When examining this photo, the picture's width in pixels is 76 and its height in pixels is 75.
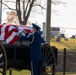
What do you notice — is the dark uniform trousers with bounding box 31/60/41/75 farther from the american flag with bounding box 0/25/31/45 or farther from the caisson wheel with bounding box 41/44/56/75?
the american flag with bounding box 0/25/31/45

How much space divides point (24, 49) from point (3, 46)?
961mm

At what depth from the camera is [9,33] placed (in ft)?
39.0

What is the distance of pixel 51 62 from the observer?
Answer: 13.4 metres

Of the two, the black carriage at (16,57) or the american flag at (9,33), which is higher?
the american flag at (9,33)

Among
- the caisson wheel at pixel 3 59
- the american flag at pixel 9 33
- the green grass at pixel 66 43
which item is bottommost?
the green grass at pixel 66 43

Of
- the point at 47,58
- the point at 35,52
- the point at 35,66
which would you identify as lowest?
the point at 35,66

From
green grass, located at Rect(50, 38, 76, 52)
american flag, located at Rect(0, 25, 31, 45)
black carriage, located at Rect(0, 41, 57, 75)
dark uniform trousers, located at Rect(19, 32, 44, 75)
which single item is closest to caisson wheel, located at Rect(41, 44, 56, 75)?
black carriage, located at Rect(0, 41, 57, 75)

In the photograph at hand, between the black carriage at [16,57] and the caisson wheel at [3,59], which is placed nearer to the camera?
the caisson wheel at [3,59]

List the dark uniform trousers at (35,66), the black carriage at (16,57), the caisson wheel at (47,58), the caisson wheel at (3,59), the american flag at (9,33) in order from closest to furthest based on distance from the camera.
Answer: the caisson wheel at (3,59) < the black carriage at (16,57) < the american flag at (9,33) < the dark uniform trousers at (35,66) < the caisson wheel at (47,58)

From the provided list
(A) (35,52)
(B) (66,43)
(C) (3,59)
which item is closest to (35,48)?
(A) (35,52)

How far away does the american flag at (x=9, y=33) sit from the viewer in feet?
39.0

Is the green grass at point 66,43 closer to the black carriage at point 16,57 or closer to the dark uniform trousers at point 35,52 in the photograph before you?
the black carriage at point 16,57

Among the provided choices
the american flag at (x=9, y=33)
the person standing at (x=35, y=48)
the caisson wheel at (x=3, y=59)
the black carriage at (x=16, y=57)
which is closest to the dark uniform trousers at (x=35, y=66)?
the person standing at (x=35, y=48)

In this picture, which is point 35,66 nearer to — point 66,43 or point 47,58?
point 47,58
